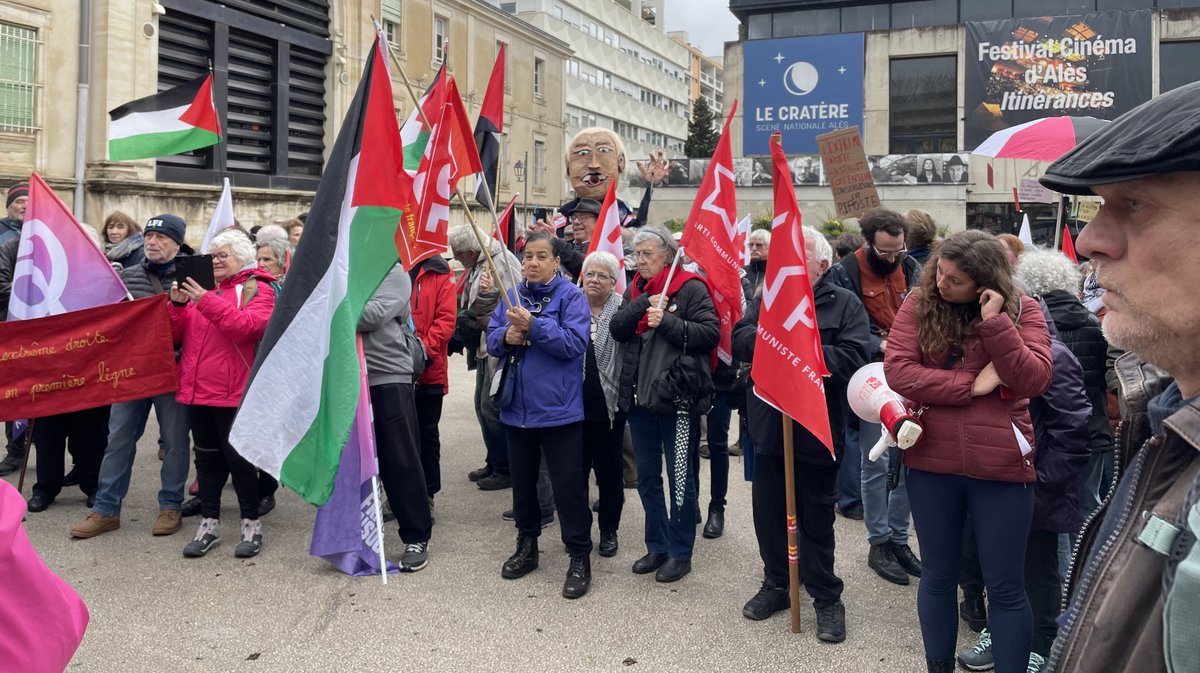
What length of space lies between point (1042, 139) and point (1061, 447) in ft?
12.9

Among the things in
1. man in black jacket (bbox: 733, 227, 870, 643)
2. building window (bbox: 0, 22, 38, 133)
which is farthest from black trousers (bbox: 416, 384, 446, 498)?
building window (bbox: 0, 22, 38, 133)

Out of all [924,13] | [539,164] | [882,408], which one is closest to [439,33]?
[539,164]

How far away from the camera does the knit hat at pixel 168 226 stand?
6082 millimetres

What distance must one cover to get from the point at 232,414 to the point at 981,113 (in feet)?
126

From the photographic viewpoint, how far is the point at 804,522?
4.49m

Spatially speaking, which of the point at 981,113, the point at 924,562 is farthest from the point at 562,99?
the point at 924,562

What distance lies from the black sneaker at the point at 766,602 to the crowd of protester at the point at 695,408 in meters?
0.03

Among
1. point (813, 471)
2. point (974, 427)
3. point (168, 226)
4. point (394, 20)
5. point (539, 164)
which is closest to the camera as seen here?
point (974, 427)

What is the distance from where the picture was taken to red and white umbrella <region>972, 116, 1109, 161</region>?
22.4 feet

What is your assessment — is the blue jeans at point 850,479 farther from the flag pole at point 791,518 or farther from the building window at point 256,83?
the building window at point 256,83

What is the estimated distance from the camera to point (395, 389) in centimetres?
550

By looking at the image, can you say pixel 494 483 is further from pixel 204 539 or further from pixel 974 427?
pixel 974 427

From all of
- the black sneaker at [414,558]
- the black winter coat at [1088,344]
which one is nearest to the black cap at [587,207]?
the black sneaker at [414,558]

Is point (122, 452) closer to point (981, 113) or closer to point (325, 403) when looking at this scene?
point (325, 403)
